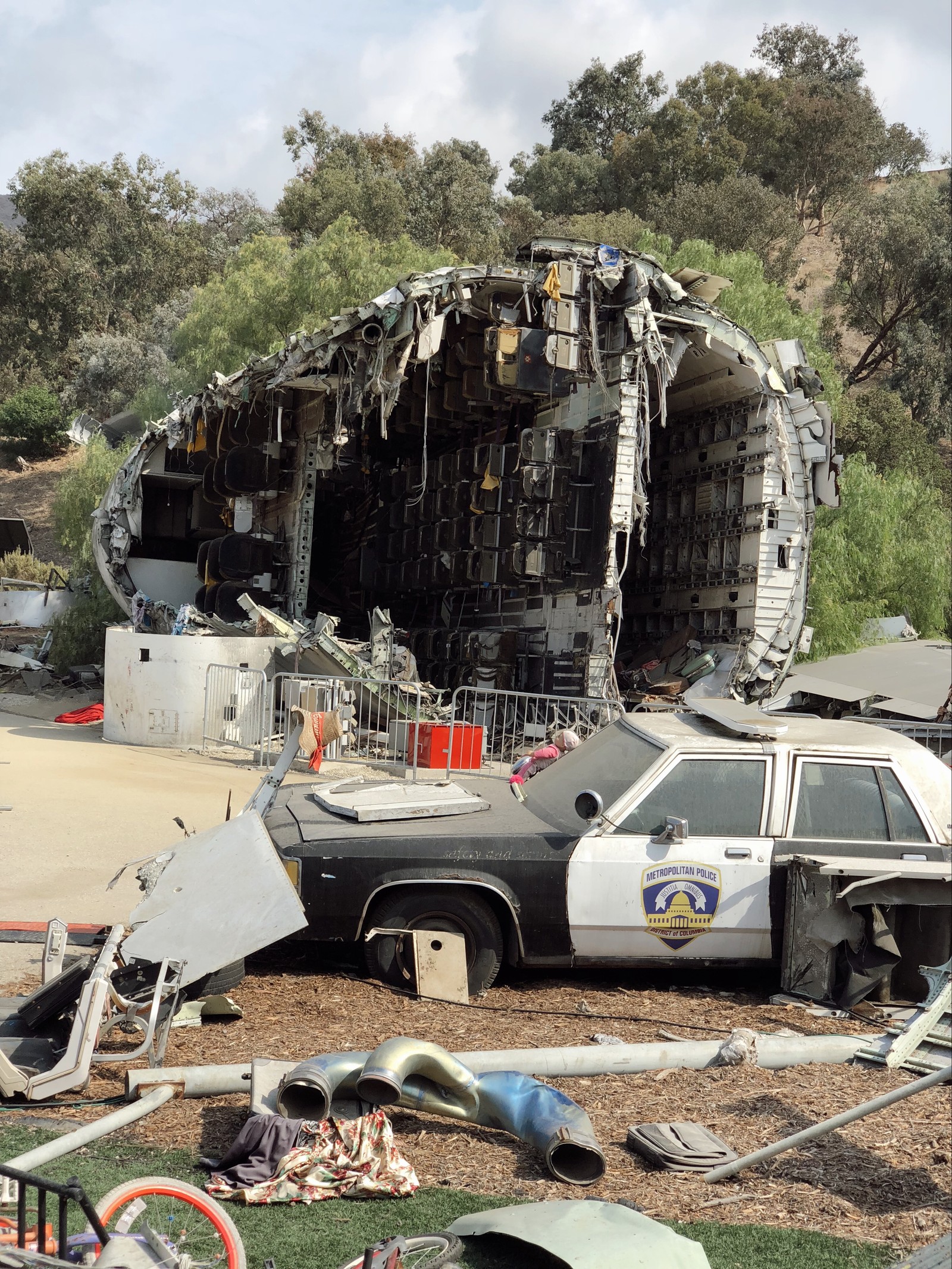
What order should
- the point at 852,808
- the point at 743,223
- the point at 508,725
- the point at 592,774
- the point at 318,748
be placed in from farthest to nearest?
the point at 743,223 < the point at 508,725 < the point at 318,748 < the point at 592,774 < the point at 852,808

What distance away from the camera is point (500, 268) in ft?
60.4

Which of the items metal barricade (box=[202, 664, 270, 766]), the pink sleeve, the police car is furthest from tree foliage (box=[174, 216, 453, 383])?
the police car

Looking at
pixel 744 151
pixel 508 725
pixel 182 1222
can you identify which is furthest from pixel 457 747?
pixel 744 151

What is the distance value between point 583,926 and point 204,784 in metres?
8.05

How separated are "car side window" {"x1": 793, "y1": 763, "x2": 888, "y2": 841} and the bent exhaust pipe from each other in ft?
8.64

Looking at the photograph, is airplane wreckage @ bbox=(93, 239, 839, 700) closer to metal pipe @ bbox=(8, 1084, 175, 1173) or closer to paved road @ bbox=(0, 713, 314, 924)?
paved road @ bbox=(0, 713, 314, 924)

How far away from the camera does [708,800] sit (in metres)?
6.68

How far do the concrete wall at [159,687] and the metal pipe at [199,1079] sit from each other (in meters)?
11.9

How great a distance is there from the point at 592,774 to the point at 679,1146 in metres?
2.81

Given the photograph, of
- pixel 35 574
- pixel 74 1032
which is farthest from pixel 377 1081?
pixel 35 574

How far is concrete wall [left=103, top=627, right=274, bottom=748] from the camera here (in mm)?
16578

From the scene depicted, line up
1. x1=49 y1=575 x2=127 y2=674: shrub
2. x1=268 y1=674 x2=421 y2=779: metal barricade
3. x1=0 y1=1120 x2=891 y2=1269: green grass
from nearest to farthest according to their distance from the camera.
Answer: x1=0 y1=1120 x2=891 y2=1269: green grass < x1=268 y1=674 x2=421 y2=779: metal barricade < x1=49 y1=575 x2=127 y2=674: shrub

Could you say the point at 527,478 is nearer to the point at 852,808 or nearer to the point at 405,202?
the point at 852,808

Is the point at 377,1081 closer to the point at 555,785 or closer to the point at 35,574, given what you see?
the point at 555,785
